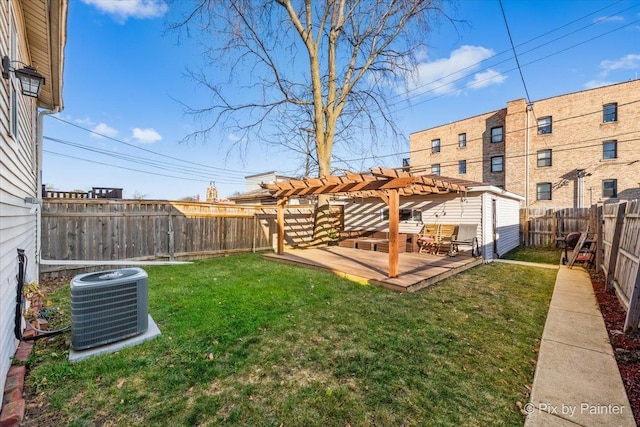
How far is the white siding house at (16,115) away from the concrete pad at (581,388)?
439 centimetres

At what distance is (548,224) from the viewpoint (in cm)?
1298

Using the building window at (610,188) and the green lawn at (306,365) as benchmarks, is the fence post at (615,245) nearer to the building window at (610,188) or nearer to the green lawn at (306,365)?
the green lawn at (306,365)

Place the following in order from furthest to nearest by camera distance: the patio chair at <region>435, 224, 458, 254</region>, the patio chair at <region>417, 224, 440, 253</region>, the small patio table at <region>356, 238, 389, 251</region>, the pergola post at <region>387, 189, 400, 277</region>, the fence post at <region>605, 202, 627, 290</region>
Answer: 1. the small patio table at <region>356, 238, 389, 251</region>
2. the patio chair at <region>417, 224, 440, 253</region>
3. the patio chair at <region>435, 224, 458, 254</region>
4. the pergola post at <region>387, 189, 400, 277</region>
5. the fence post at <region>605, 202, 627, 290</region>

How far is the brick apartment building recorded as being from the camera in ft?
52.8

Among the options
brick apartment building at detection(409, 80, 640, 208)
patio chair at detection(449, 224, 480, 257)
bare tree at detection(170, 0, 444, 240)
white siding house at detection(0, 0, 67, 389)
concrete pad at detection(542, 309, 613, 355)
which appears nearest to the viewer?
white siding house at detection(0, 0, 67, 389)

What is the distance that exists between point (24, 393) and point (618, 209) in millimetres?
8895

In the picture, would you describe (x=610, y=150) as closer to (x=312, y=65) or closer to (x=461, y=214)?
(x=461, y=214)

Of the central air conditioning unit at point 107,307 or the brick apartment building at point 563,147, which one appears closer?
the central air conditioning unit at point 107,307

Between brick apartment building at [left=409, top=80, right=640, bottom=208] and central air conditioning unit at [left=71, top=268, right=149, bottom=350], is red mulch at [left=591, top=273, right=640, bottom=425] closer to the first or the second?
central air conditioning unit at [left=71, top=268, right=149, bottom=350]

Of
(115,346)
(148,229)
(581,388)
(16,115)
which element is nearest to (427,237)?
(581,388)

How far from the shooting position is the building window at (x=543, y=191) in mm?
18312

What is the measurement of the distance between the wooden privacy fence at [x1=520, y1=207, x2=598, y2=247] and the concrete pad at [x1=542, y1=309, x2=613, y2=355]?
10.8 metres

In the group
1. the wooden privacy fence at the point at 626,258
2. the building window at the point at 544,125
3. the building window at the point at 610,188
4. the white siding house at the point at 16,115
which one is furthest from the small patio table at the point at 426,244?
the building window at the point at 544,125

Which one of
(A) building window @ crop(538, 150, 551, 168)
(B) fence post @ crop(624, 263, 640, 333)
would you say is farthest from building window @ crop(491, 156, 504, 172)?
(B) fence post @ crop(624, 263, 640, 333)
